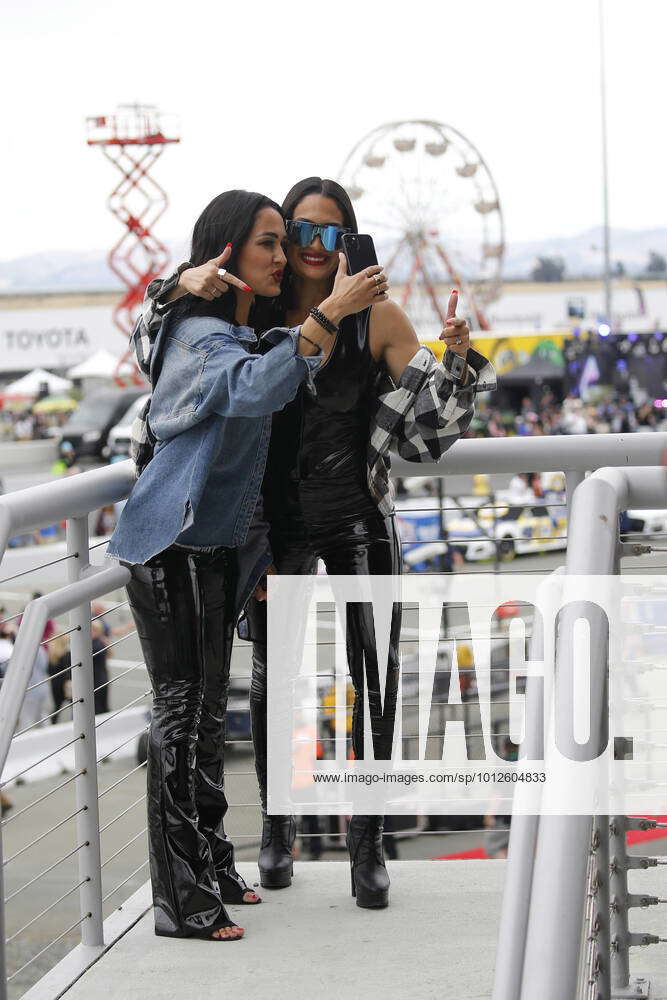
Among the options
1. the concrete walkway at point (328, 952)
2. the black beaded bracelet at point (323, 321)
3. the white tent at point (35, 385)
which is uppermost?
the white tent at point (35, 385)

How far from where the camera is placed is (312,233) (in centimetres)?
220

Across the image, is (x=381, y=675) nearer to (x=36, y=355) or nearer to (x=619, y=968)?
(x=619, y=968)

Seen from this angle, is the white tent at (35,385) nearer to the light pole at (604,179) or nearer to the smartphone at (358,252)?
the light pole at (604,179)

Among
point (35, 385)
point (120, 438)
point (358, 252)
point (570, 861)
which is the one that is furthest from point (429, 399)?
point (35, 385)

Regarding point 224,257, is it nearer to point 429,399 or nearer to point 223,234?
point 223,234

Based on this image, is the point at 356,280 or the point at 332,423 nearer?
the point at 356,280

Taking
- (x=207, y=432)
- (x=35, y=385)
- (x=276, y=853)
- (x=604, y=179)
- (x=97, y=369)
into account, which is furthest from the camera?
(x=35, y=385)

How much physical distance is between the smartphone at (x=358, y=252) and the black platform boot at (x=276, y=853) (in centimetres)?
114

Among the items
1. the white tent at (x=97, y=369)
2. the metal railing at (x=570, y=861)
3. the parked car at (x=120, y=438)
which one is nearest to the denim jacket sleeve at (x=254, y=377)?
the metal railing at (x=570, y=861)

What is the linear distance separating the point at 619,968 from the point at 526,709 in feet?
2.88

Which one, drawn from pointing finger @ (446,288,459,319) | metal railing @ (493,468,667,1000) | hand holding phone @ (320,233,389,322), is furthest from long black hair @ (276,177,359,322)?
metal railing @ (493,468,667,1000)

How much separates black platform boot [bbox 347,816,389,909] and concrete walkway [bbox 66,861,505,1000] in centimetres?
3

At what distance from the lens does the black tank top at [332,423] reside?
89.7 inches

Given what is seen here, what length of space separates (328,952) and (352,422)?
96cm
